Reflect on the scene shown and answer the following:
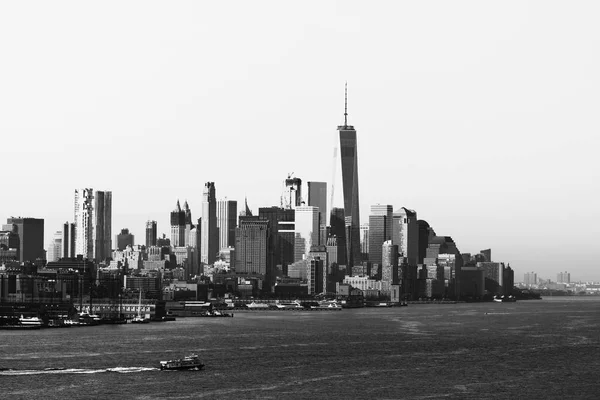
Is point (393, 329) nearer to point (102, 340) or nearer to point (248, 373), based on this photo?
point (102, 340)

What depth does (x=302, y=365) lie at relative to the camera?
390 ft

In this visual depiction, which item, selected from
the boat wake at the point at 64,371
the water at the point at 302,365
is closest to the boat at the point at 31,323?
the water at the point at 302,365

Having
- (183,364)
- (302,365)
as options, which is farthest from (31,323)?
(183,364)

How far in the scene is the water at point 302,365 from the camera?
97500mm

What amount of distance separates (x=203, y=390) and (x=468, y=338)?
249 feet

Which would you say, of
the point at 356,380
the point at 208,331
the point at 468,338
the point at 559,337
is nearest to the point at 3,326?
the point at 208,331

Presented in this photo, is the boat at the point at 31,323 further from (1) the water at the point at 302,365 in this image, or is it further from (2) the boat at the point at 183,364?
(2) the boat at the point at 183,364

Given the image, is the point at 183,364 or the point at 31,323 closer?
the point at 183,364

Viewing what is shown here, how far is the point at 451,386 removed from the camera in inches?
4018

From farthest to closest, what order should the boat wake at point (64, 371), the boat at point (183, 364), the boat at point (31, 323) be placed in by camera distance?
1. the boat at point (31, 323)
2. the boat at point (183, 364)
3. the boat wake at point (64, 371)

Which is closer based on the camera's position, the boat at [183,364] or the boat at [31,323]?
the boat at [183,364]

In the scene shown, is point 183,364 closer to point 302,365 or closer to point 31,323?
point 302,365

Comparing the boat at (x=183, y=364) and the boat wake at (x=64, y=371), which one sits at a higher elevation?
the boat at (x=183, y=364)

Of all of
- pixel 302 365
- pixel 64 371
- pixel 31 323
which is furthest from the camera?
pixel 31 323
